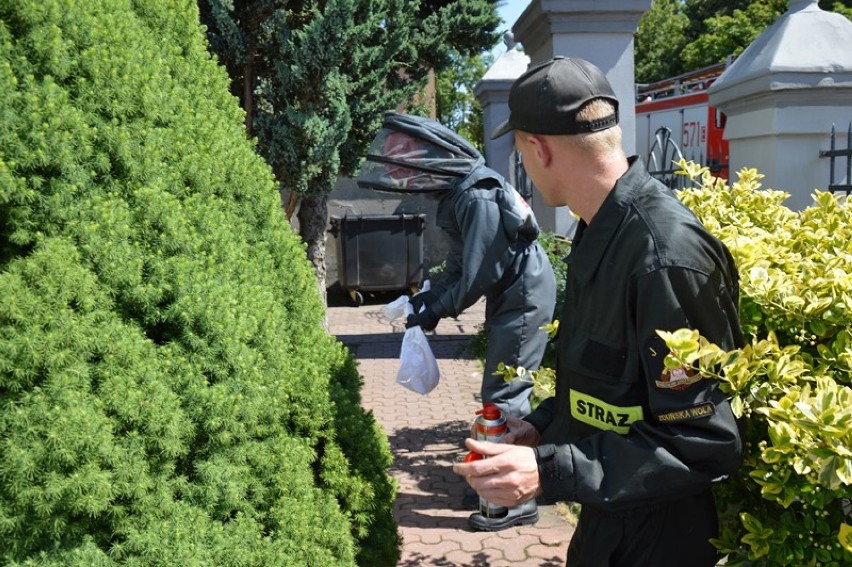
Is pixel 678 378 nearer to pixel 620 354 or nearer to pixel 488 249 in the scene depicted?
pixel 620 354

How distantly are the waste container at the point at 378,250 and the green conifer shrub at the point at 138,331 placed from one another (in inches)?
365

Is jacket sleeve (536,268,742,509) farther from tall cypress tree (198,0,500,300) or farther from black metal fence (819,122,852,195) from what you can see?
tall cypress tree (198,0,500,300)

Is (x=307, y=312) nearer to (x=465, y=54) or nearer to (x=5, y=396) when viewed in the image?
(x=5, y=396)

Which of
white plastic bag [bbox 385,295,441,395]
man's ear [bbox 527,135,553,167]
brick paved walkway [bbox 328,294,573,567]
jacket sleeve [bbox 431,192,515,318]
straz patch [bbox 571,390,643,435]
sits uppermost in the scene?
man's ear [bbox 527,135,553,167]

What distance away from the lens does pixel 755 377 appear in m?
1.53

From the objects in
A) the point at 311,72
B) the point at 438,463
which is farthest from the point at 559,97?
the point at 311,72

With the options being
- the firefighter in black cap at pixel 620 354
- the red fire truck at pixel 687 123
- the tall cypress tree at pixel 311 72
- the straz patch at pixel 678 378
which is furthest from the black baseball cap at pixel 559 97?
the red fire truck at pixel 687 123

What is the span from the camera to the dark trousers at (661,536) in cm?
176

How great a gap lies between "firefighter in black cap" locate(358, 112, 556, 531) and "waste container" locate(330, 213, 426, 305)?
23.2 ft

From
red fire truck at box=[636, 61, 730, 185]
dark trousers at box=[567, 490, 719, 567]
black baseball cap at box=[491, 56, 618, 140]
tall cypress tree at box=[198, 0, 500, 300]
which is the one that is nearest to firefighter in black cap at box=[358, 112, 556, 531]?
black baseball cap at box=[491, 56, 618, 140]

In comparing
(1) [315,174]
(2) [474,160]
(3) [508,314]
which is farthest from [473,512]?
(1) [315,174]

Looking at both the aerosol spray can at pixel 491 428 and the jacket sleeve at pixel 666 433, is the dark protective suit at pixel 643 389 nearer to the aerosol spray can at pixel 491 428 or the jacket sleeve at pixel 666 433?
the jacket sleeve at pixel 666 433

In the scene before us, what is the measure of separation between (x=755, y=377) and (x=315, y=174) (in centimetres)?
620

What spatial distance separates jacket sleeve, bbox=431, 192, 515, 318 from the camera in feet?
12.9
